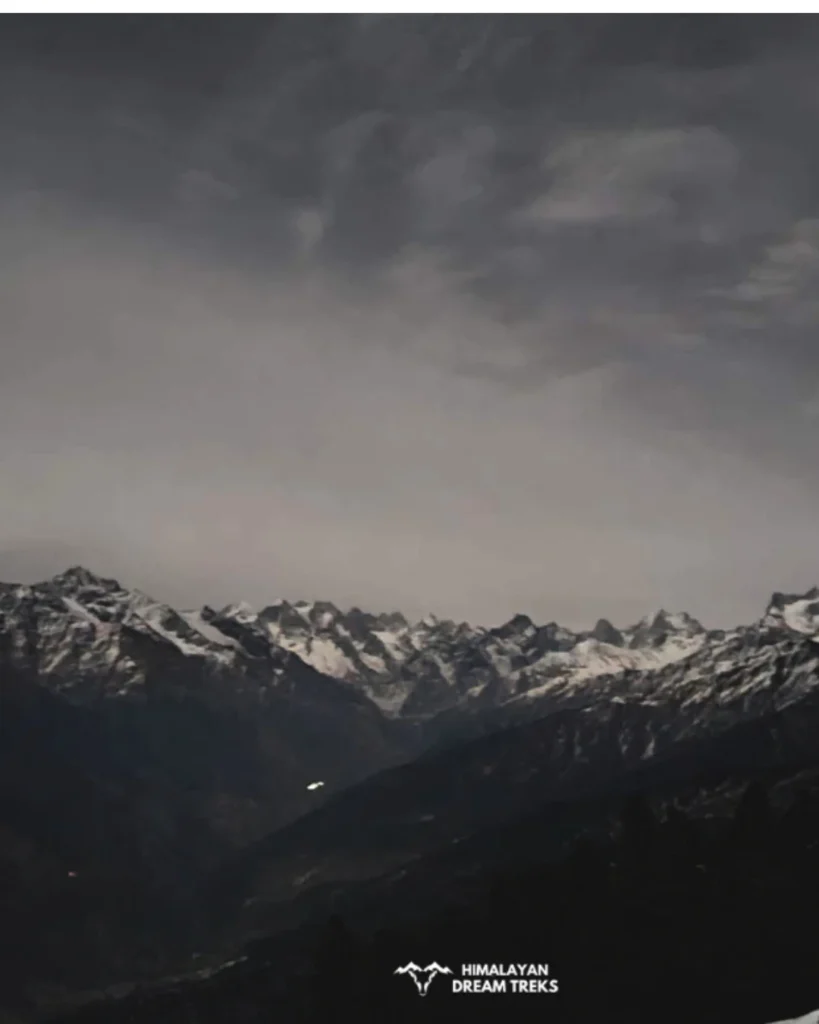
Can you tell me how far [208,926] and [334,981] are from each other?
108m

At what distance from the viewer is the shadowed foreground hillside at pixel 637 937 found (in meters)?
52.8

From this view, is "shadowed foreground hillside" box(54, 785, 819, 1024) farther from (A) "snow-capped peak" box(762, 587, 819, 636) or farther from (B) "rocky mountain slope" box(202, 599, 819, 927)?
Answer: (B) "rocky mountain slope" box(202, 599, 819, 927)

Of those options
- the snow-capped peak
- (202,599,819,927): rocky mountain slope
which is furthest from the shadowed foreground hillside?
(202,599,819,927): rocky mountain slope

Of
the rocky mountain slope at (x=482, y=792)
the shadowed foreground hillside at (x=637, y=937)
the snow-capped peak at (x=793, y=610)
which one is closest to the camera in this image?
the shadowed foreground hillside at (x=637, y=937)

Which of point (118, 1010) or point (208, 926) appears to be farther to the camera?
point (208, 926)

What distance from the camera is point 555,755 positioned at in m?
180

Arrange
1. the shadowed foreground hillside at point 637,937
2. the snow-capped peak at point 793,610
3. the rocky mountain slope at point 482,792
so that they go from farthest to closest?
the rocky mountain slope at point 482,792 → the snow-capped peak at point 793,610 → the shadowed foreground hillside at point 637,937

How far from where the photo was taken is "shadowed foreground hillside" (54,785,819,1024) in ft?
173

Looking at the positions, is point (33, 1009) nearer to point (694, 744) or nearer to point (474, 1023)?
point (474, 1023)

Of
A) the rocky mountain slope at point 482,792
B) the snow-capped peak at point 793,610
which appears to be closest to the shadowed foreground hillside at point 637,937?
the snow-capped peak at point 793,610

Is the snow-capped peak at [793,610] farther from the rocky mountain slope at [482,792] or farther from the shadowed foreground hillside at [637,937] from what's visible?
the rocky mountain slope at [482,792]

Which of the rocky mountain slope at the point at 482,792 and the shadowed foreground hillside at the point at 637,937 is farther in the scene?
the rocky mountain slope at the point at 482,792

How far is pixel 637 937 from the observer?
67812mm

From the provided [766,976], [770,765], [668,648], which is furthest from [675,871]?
[668,648]
